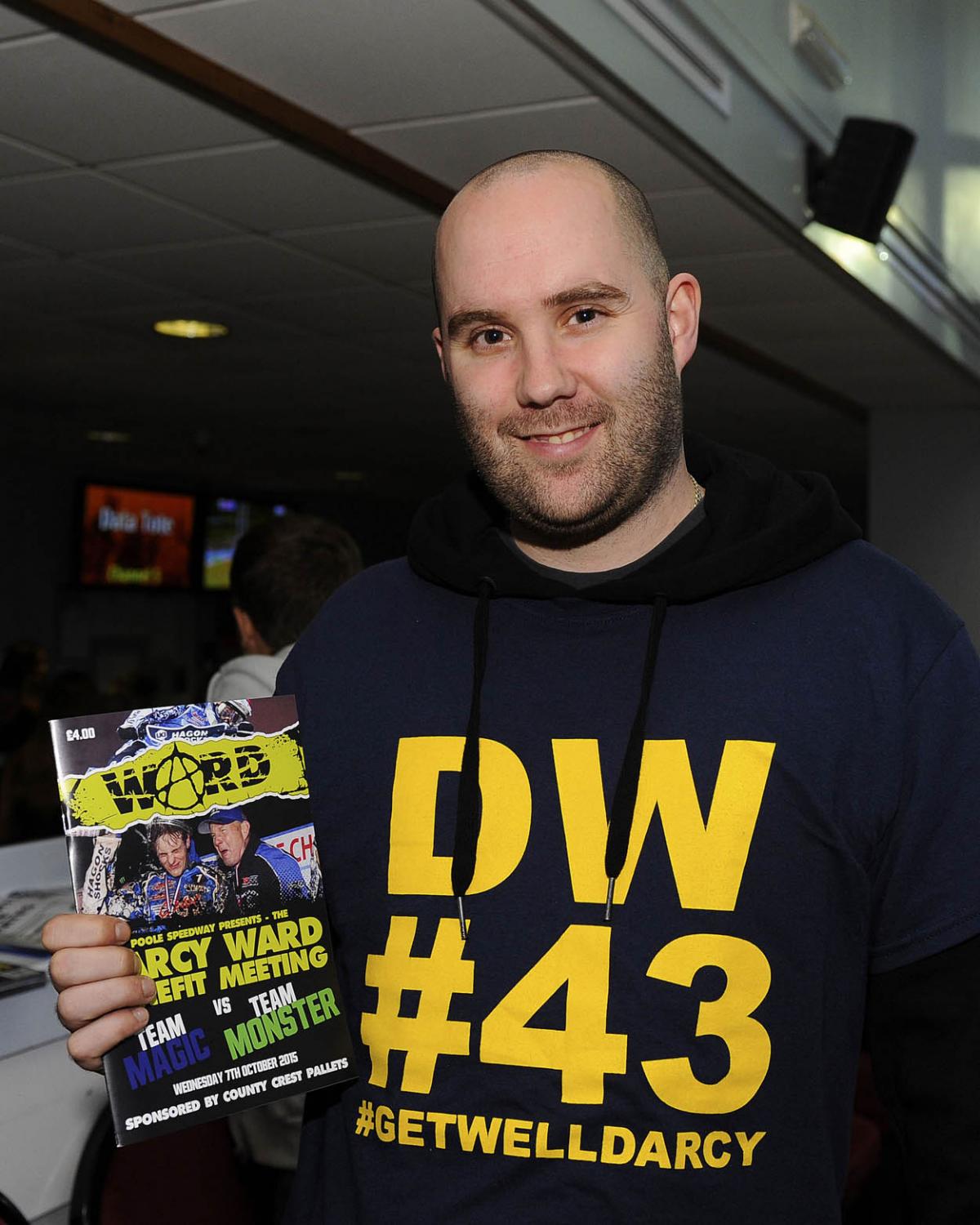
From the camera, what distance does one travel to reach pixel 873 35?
4.09 meters

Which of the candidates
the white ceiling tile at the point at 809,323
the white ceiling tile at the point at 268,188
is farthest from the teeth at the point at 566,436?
the white ceiling tile at the point at 809,323

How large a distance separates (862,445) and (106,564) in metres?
4.69

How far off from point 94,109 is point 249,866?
1.87m

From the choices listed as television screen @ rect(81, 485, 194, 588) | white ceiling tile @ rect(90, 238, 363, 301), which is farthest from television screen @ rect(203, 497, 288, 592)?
white ceiling tile @ rect(90, 238, 363, 301)

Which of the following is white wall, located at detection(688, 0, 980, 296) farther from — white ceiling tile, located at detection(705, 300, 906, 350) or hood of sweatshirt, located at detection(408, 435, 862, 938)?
hood of sweatshirt, located at detection(408, 435, 862, 938)

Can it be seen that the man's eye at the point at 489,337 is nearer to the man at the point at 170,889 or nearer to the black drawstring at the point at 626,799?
the black drawstring at the point at 626,799

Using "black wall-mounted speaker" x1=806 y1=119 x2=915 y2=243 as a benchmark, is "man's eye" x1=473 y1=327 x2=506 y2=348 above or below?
below

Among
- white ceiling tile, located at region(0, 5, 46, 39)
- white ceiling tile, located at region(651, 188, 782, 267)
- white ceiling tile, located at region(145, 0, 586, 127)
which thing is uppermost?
white ceiling tile, located at region(651, 188, 782, 267)

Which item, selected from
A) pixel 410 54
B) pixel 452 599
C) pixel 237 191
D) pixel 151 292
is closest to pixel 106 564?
pixel 151 292

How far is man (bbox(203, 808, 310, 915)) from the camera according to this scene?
3.48 ft

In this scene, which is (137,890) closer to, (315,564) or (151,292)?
(315,564)

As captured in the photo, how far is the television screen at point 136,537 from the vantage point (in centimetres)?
786

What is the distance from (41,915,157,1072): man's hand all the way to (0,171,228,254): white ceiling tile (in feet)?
7.26

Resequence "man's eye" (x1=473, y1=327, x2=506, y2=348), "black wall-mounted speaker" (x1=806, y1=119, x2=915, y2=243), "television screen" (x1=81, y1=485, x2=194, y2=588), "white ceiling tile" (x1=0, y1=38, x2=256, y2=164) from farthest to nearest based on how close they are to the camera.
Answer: "television screen" (x1=81, y1=485, x2=194, y2=588) < "black wall-mounted speaker" (x1=806, y1=119, x2=915, y2=243) < "white ceiling tile" (x1=0, y1=38, x2=256, y2=164) < "man's eye" (x1=473, y1=327, x2=506, y2=348)
